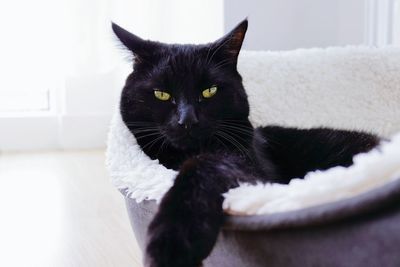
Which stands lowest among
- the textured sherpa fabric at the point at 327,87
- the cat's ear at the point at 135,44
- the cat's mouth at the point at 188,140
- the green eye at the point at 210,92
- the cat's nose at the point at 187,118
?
the textured sherpa fabric at the point at 327,87

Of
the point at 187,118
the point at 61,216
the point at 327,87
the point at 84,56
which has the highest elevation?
the point at 187,118

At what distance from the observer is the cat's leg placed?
53 centimetres

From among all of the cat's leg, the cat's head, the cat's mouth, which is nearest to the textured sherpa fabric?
the cat's head

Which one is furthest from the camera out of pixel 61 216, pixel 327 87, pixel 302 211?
pixel 327 87

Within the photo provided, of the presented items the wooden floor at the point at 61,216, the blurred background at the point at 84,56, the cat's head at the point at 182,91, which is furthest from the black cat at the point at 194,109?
the blurred background at the point at 84,56

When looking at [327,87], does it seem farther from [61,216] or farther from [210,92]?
[61,216]

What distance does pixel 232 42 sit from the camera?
943 mm

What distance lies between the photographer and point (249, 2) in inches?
63.8

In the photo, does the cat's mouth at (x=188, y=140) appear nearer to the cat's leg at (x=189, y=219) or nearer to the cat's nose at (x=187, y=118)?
the cat's nose at (x=187, y=118)

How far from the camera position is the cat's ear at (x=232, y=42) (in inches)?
36.5

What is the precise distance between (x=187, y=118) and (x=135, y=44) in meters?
0.20

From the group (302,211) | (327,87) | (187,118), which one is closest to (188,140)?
(187,118)

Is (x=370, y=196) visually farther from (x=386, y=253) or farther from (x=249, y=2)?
(x=249, y=2)

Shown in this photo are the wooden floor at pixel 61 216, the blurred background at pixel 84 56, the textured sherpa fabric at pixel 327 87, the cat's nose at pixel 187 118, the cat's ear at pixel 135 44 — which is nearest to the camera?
the cat's nose at pixel 187 118
